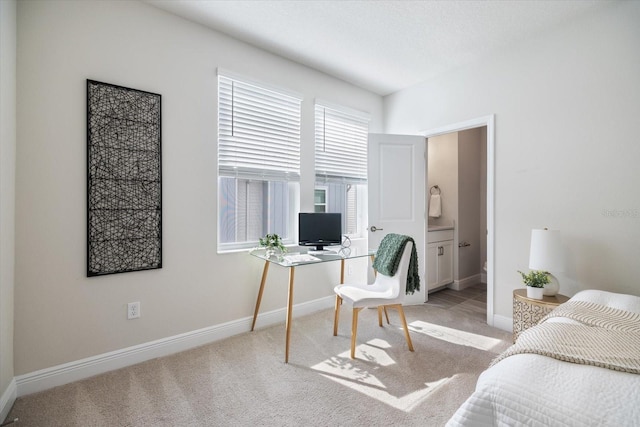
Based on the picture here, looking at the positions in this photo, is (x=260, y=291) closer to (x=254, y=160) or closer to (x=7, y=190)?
(x=254, y=160)

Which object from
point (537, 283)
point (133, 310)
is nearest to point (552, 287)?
point (537, 283)

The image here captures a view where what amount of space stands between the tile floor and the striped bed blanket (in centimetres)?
172

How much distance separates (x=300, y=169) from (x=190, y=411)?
88.9 inches

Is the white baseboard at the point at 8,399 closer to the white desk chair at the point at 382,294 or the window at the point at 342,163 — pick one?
the white desk chair at the point at 382,294

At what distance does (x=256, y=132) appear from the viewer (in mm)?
2906

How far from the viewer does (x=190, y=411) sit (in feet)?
5.67

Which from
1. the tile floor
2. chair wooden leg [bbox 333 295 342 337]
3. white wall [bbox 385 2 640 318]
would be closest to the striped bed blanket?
white wall [bbox 385 2 640 318]

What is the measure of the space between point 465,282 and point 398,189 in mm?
1876

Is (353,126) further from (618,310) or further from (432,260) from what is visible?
(618,310)

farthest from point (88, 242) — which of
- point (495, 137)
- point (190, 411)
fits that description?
point (495, 137)

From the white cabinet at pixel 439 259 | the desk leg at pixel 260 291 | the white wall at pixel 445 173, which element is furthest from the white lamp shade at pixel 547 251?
the desk leg at pixel 260 291

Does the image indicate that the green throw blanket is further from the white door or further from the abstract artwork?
the abstract artwork

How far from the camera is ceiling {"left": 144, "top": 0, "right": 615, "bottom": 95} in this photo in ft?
7.45

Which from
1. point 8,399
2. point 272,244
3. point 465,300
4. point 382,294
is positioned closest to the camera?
point 8,399
